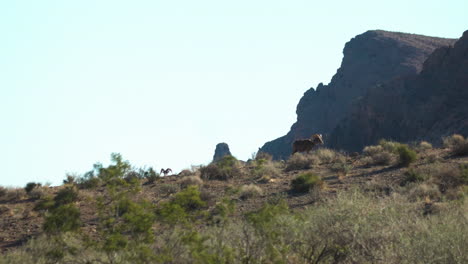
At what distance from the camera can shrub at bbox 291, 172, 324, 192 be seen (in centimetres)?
2219

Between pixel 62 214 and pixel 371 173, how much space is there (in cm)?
1415

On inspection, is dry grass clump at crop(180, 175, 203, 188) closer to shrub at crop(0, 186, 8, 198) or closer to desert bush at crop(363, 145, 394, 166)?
desert bush at crop(363, 145, 394, 166)

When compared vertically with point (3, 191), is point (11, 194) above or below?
below

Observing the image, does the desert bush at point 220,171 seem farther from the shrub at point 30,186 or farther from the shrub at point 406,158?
the shrub at point 30,186

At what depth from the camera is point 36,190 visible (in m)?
25.5

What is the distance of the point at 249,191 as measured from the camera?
2231 cm

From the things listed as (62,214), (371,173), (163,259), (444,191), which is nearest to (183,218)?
(163,259)

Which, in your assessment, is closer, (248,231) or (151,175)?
(248,231)

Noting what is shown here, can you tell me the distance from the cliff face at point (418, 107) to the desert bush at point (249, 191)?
45.3m

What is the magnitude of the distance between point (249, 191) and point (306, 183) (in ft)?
6.75

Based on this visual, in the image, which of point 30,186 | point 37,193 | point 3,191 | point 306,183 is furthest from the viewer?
point 30,186

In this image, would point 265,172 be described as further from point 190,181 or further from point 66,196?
point 66,196

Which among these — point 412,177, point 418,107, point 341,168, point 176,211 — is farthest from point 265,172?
point 418,107

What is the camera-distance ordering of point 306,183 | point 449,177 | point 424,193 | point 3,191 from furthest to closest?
point 3,191 < point 306,183 < point 449,177 < point 424,193
